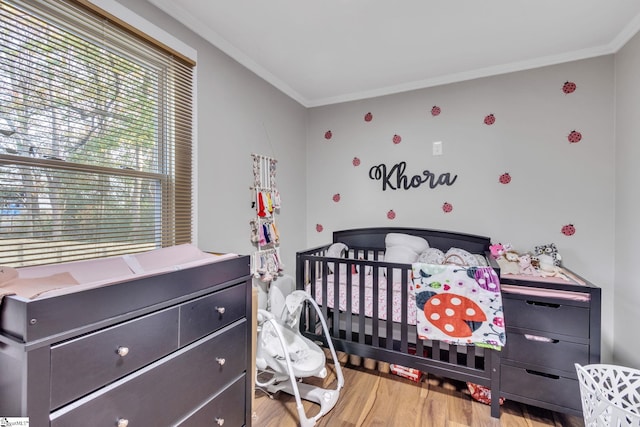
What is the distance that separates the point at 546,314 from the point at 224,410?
178 cm

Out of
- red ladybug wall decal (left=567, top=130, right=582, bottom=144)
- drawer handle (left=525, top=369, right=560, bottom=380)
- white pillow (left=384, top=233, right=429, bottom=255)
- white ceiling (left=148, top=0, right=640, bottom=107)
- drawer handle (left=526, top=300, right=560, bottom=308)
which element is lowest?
drawer handle (left=525, top=369, right=560, bottom=380)

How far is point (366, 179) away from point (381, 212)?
0.37 m

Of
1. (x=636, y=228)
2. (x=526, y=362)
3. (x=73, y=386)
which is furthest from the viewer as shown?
(x=636, y=228)

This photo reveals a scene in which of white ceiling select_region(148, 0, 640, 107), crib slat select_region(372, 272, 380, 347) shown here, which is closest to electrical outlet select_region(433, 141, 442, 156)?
white ceiling select_region(148, 0, 640, 107)

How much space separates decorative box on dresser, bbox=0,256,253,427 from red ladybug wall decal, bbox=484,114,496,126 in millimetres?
2292

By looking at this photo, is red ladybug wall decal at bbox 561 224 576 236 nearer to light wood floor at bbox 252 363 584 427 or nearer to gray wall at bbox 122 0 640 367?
gray wall at bbox 122 0 640 367

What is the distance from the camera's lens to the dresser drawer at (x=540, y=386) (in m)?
1.58

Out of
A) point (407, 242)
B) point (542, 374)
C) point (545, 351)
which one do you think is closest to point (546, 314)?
point (545, 351)

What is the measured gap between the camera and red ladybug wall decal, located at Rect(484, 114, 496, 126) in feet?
7.93

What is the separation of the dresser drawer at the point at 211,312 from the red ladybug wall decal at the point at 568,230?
2.39 meters

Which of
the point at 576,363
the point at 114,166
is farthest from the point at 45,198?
the point at 576,363

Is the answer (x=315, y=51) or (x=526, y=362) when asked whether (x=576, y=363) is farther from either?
(x=315, y=51)

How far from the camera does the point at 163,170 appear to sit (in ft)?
5.58

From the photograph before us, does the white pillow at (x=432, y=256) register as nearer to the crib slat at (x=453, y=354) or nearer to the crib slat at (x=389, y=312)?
the crib slat at (x=389, y=312)
